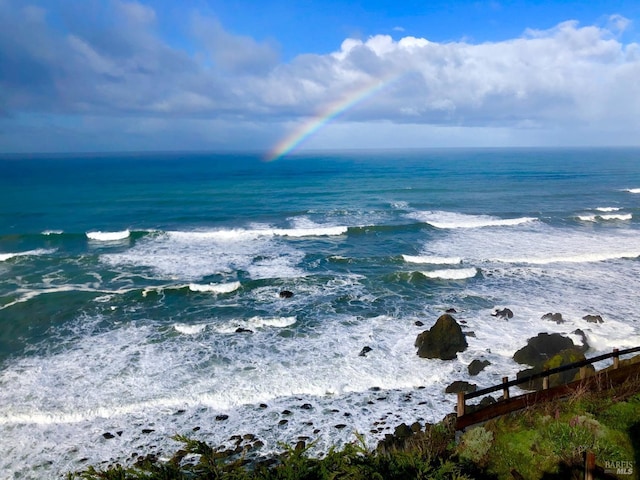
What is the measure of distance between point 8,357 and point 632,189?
76.7 metres

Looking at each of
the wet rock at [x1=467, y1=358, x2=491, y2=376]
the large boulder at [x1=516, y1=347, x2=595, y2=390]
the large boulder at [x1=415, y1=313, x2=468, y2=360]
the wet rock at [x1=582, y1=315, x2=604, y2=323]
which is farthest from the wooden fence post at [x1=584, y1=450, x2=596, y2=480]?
the wet rock at [x1=582, y1=315, x2=604, y2=323]

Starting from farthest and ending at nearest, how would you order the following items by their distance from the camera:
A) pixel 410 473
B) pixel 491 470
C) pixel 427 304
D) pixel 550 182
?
pixel 550 182
pixel 427 304
pixel 491 470
pixel 410 473

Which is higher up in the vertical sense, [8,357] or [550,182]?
[550,182]

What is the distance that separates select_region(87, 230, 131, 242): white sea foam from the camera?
38.0 meters

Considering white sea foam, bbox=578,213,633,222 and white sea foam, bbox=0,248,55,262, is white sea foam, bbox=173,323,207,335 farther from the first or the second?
white sea foam, bbox=578,213,633,222

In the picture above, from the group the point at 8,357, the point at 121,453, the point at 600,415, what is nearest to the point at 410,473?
the point at 600,415

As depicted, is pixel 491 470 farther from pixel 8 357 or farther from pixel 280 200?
pixel 280 200

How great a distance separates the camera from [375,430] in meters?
13.4

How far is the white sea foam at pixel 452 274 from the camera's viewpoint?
89.8 ft

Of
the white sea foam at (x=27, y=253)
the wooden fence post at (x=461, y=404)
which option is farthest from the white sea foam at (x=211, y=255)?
the wooden fence post at (x=461, y=404)

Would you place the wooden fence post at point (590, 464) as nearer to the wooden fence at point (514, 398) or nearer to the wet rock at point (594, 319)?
the wooden fence at point (514, 398)

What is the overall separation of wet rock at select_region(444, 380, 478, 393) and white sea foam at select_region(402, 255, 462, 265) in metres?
15.1

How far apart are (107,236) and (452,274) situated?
95.4ft

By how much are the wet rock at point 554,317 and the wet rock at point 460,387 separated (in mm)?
7705
